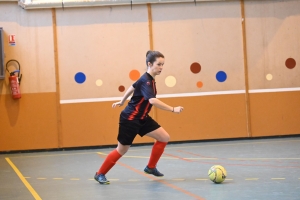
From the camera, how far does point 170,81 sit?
1252 cm

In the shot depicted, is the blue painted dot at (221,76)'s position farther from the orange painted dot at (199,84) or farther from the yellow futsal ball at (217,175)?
the yellow futsal ball at (217,175)

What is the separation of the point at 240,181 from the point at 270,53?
22.0 feet

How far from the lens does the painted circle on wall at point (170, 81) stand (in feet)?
41.0

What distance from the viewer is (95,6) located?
12.3 m

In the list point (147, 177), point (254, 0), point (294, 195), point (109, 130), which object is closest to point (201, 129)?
point (109, 130)

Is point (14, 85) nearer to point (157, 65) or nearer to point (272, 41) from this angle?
point (157, 65)

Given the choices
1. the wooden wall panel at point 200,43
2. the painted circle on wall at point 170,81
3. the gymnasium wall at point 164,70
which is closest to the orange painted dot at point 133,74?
the gymnasium wall at point 164,70

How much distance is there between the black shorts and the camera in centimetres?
691

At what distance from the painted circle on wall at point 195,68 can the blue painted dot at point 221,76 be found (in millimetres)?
490

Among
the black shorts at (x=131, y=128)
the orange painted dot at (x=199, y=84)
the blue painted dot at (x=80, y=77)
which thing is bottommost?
the black shorts at (x=131, y=128)

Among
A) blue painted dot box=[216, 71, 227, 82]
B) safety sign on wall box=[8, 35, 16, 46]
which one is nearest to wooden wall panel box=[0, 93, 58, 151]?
safety sign on wall box=[8, 35, 16, 46]

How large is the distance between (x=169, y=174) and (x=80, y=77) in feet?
17.8

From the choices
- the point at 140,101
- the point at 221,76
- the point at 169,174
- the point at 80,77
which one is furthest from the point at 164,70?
the point at 140,101

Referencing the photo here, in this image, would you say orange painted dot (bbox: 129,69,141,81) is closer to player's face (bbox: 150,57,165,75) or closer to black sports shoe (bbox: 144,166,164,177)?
black sports shoe (bbox: 144,166,164,177)
